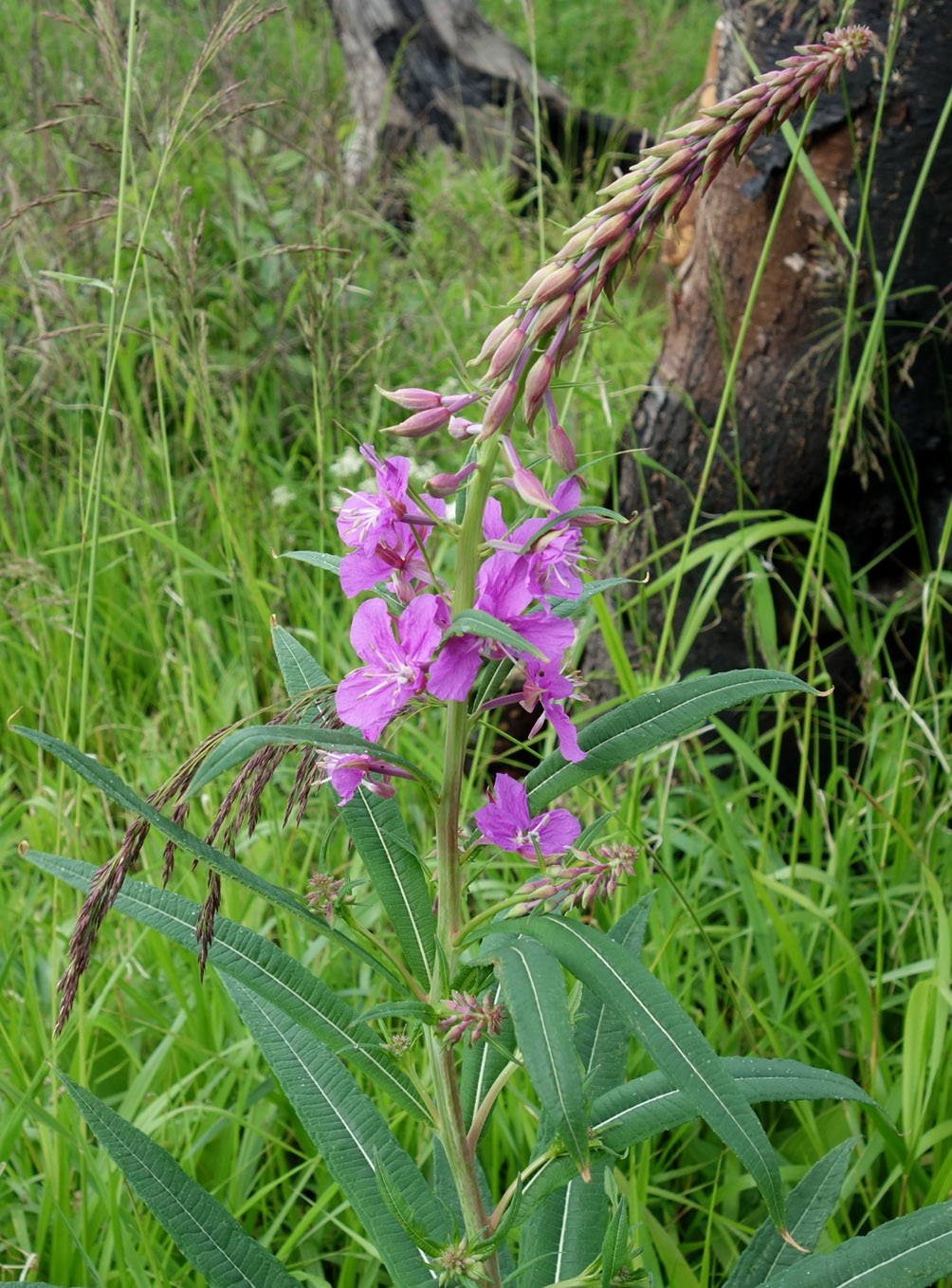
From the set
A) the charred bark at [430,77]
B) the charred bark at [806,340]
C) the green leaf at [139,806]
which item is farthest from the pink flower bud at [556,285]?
the charred bark at [430,77]

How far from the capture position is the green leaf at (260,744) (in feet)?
2.16

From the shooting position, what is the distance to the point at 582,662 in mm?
2803

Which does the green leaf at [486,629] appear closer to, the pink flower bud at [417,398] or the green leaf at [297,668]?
the pink flower bud at [417,398]

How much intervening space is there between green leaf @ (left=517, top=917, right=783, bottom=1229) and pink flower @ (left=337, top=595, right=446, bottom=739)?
0.72 feet

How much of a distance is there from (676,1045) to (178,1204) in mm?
584

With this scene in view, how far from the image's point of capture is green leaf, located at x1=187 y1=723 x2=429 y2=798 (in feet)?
2.16

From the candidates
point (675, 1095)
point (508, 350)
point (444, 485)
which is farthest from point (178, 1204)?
point (508, 350)

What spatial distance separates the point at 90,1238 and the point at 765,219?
2362mm

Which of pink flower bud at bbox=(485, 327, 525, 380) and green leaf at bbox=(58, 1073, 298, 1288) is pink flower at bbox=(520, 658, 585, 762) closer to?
→ pink flower bud at bbox=(485, 327, 525, 380)

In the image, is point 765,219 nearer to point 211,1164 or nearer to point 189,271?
point 189,271

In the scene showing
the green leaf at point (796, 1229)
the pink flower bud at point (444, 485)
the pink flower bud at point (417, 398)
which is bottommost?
the green leaf at point (796, 1229)

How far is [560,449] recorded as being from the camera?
81cm

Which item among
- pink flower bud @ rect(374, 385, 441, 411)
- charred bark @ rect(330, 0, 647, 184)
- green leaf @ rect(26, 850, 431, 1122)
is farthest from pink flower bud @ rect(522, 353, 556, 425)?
charred bark @ rect(330, 0, 647, 184)

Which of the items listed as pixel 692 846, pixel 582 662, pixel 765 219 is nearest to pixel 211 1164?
pixel 692 846
